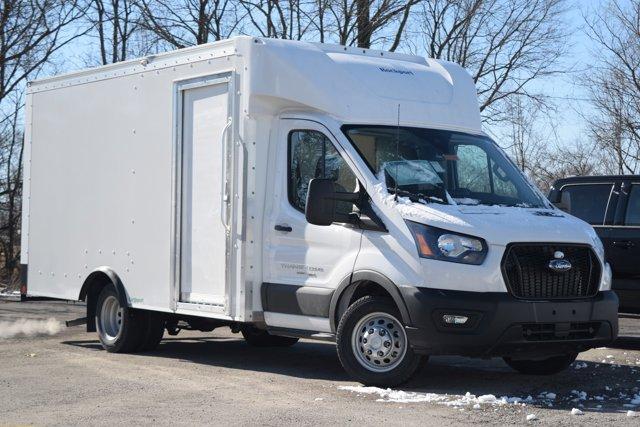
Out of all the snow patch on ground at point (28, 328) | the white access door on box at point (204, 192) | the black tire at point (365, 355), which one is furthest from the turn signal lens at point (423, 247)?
the snow patch on ground at point (28, 328)

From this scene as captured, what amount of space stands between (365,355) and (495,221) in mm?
1613

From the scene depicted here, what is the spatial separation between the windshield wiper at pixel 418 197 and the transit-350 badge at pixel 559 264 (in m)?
1.02

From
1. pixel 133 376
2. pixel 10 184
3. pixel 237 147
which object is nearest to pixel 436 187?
pixel 237 147

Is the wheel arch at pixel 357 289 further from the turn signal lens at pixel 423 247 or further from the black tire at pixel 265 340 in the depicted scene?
the black tire at pixel 265 340

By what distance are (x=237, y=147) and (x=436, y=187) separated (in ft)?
6.59

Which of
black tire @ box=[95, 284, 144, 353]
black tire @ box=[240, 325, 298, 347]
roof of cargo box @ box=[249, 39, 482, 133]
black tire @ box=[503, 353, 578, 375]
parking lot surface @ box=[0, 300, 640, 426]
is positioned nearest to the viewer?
parking lot surface @ box=[0, 300, 640, 426]

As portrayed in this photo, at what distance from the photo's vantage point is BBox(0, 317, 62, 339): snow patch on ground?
13691 millimetres

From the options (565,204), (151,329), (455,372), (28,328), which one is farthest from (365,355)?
(28,328)

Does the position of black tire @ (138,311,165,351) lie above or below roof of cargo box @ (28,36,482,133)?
below

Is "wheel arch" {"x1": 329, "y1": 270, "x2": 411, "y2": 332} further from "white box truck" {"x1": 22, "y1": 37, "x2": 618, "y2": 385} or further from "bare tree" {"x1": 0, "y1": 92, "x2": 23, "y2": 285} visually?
"bare tree" {"x1": 0, "y1": 92, "x2": 23, "y2": 285}

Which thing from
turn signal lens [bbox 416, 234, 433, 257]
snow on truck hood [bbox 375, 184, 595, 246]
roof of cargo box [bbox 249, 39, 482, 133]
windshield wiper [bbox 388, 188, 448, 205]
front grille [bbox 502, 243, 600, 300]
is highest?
roof of cargo box [bbox 249, 39, 482, 133]

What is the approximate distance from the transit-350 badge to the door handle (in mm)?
3617

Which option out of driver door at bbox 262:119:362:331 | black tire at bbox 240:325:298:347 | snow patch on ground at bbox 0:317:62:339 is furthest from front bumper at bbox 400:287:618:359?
snow patch on ground at bbox 0:317:62:339

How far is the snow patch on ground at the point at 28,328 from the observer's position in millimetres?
13691
